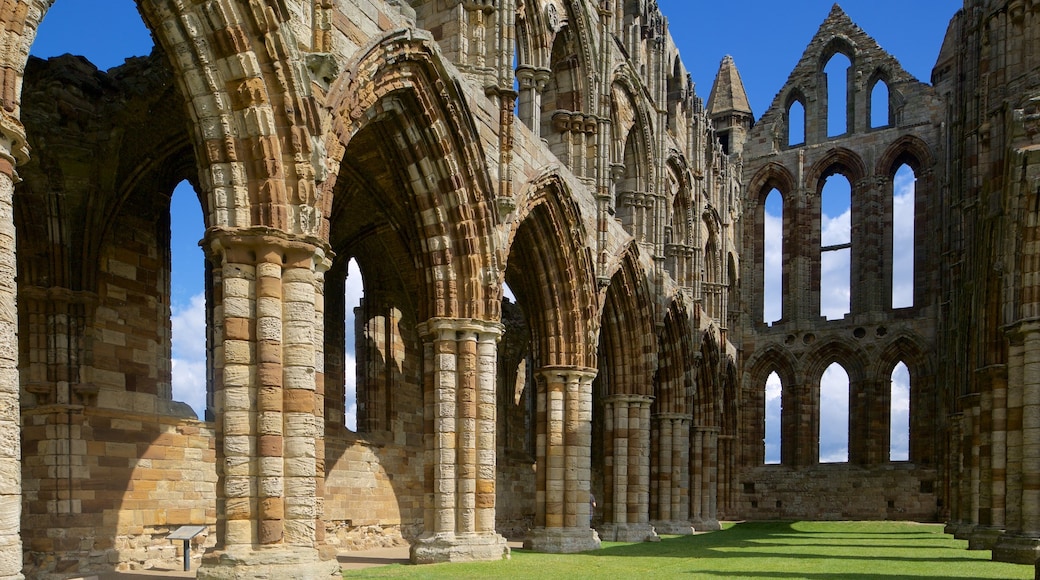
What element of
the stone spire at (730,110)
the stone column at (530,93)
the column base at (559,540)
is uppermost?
the stone spire at (730,110)

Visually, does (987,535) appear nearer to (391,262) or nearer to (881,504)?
(391,262)

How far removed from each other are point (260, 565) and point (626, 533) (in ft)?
40.3

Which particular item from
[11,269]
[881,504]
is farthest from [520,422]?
[11,269]

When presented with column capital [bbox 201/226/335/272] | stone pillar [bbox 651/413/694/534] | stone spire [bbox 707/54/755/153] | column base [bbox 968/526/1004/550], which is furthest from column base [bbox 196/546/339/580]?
stone spire [bbox 707/54/755/153]

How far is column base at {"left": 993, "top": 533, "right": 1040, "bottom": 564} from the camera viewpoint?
1261 cm

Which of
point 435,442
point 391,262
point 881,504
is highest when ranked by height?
point 391,262

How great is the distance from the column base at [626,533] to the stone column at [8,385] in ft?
47.9

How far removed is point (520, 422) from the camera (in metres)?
24.1

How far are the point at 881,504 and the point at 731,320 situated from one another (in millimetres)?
7414

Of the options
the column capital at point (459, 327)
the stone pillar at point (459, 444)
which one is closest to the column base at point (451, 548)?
the stone pillar at point (459, 444)

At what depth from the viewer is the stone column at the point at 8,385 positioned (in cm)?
605

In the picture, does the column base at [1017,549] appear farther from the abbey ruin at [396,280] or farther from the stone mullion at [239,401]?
the stone mullion at [239,401]

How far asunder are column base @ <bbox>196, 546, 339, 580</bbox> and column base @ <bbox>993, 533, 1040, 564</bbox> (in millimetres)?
9265

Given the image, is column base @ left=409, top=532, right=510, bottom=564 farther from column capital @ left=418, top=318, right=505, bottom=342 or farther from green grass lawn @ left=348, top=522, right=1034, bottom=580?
column capital @ left=418, top=318, right=505, bottom=342
